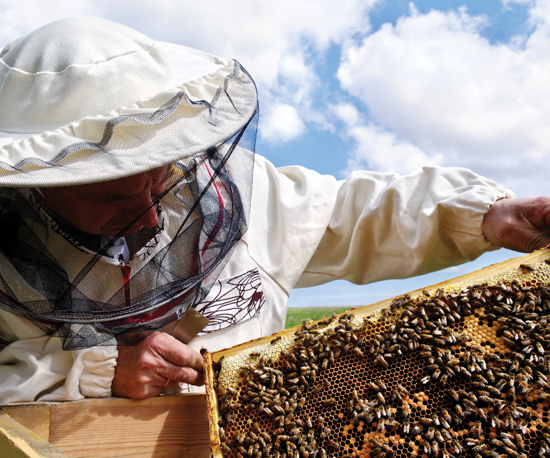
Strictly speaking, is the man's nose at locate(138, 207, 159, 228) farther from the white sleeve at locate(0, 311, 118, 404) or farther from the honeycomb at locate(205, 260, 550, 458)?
the honeycomb at locate(205, 260, 550, 458)

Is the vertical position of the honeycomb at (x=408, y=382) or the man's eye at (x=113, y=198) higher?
the man's eye at (x=113, y=198)

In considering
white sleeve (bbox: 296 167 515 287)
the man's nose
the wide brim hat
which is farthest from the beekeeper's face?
white sleeve (bbox: 296 167 515 287)

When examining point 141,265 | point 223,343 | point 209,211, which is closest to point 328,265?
point 223,343

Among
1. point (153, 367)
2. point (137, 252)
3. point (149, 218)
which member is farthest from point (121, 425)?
point (149, 218)

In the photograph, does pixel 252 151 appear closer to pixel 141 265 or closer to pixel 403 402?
pixel 141 265

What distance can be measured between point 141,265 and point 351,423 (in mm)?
1313

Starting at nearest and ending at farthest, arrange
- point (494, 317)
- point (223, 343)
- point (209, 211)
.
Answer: point (494, 317) < point (209, 211) < point (223, 343)

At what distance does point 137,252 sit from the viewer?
2.10 metres

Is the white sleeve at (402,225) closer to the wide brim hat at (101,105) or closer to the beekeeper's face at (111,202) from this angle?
the wide brim hat at (101,105)

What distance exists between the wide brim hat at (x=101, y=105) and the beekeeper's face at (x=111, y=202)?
8.4 inches

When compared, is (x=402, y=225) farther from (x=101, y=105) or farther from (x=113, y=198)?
(x=101, y=105)

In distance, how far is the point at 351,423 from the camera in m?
1.55

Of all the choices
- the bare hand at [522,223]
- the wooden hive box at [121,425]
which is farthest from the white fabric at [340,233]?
the wooden hive box at [121,425]

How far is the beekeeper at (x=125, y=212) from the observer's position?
159 cm
